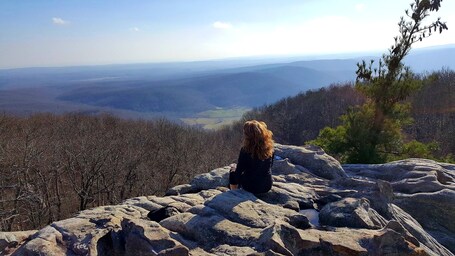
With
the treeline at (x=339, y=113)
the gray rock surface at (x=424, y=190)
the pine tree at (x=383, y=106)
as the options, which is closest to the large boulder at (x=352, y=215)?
the gray rock surface at (x=424, y=190)

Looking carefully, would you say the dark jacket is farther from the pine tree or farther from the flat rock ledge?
the pine tree

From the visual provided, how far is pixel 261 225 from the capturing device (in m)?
7.52

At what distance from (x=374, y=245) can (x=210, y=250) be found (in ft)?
10.3

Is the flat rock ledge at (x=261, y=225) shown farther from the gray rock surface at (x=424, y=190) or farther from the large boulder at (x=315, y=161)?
the large boulder at (x=315, y=161)

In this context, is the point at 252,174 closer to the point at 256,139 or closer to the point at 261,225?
the point at 256,139

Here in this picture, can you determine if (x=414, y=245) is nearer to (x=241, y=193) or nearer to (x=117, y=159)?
(x=241, y=193)

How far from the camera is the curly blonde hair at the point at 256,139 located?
844 centimetres

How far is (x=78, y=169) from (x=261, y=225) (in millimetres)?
32574

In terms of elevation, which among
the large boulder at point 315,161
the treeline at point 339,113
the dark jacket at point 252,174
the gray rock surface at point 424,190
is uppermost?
the dark jacket at point 252,174

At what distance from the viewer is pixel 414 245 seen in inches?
287

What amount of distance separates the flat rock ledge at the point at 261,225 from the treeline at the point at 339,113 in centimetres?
3820

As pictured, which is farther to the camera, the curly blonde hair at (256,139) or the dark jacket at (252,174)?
the dark jacket at (252,174)

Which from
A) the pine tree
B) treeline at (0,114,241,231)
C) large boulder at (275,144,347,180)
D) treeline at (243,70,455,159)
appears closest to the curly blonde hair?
large boulder at (275,144,347,180)

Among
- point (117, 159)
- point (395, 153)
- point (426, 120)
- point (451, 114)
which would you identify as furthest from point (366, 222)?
point (451, 114)
